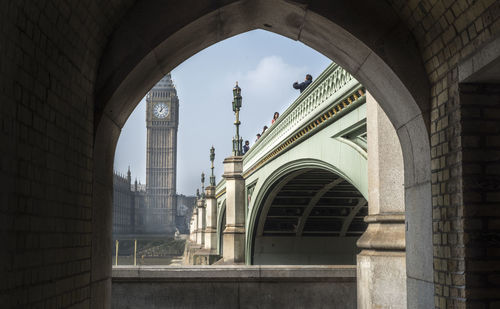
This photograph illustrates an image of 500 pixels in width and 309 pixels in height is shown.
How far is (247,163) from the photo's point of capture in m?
27.3

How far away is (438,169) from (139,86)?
2.78 metres

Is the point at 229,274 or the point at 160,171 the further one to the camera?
the point at 160,171

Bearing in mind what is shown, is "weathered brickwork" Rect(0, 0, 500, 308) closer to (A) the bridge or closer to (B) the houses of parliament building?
(A) the bridge

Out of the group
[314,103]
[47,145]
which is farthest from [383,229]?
[314,103]

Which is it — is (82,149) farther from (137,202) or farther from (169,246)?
(137,202)

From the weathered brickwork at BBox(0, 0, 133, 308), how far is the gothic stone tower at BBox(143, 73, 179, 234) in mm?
126196

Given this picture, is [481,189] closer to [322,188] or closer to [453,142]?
[453,142]

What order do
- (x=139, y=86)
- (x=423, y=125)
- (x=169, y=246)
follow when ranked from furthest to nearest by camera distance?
(x=169, y=246) < (x=139, y=86) < (x=423, y=125)

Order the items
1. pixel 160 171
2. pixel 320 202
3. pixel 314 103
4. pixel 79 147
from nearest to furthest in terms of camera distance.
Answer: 1. pixel 79 147
2. pixel 314 103
3. pixel 320 202
4. pixel 160 171

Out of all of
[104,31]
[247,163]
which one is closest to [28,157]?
[104,31]

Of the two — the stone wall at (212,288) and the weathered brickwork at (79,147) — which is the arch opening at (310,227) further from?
the weathered brickwork at (79,147)


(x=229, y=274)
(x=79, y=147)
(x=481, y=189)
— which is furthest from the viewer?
(x=229, y=274)

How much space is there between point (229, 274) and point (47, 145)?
6.13 metres

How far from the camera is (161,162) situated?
133 m
